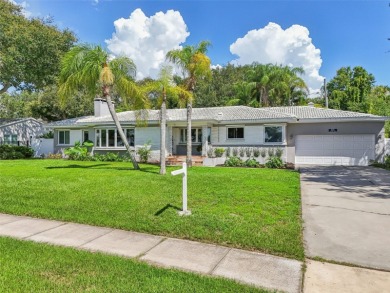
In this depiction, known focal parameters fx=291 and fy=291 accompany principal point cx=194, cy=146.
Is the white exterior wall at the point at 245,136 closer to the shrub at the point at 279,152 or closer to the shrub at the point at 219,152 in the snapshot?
the shrub at the point at 219,152

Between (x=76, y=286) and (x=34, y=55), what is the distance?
24.7m

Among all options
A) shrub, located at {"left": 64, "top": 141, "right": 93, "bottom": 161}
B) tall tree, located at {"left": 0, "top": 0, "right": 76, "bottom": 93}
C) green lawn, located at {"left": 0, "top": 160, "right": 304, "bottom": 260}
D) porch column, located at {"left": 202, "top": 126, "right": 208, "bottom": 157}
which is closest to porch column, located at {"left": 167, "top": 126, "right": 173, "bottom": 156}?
porch column, located at {"left": 202, "top": 126, "right": 208, "bottom": 157}

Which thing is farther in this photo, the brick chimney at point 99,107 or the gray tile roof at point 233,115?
the brick chimney at point 99,107

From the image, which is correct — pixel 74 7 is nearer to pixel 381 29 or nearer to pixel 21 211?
pixel 21 211

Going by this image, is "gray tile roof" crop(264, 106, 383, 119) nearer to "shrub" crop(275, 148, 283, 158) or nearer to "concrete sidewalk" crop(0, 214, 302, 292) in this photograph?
"shrub" crop(275, 148, 283, 158)

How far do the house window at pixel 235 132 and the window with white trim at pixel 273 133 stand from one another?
5.42 ft

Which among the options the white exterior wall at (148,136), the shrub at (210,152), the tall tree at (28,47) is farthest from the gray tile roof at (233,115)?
the tall tree at (28,47)

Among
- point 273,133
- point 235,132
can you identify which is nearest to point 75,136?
point 235,132

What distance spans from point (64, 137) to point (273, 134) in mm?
17604

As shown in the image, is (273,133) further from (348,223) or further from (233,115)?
(348,223)

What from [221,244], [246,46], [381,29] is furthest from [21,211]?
[246,46]

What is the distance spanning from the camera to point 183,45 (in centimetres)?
1617

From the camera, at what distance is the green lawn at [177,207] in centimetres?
532

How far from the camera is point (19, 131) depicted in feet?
101
